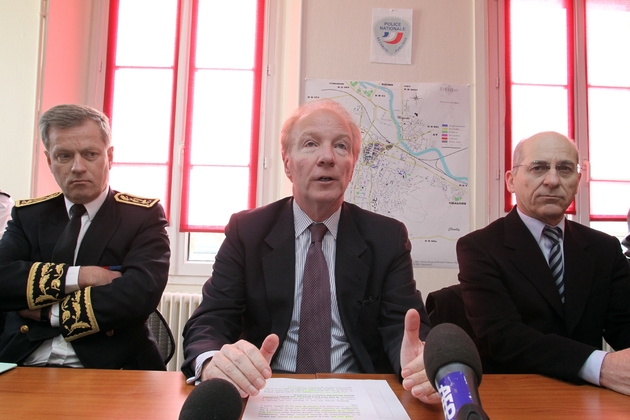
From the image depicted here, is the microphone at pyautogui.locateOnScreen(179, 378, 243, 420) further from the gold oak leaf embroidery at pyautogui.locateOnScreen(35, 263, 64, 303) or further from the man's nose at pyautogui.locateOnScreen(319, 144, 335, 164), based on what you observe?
the gold oak leaf embroidery at pyautogui.locateOnScreen(35, 263, 64, 303)

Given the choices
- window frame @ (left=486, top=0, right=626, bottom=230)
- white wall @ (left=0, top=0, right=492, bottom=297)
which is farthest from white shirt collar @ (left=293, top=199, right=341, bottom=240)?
window frame @ (left=486, top=0, right=626, bottom=230)

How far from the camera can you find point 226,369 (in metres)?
0.94

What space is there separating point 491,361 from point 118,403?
4.35 feet

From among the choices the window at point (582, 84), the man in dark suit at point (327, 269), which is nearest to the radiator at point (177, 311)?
the man in dark suit at point (327, 269)

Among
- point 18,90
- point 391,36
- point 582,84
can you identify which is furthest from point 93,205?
point 582,84

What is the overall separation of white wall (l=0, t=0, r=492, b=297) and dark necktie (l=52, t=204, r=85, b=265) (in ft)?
4.50

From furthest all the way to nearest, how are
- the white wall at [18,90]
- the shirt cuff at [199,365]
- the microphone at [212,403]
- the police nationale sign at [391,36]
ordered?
the police nationale sign at [391,36]
the white wall at [18,90]
the shirt cuff at [199,365]
the microphone at [212,403]

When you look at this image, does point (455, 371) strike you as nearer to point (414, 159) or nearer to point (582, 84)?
point (414, 159)

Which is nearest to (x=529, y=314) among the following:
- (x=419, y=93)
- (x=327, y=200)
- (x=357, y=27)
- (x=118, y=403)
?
(x=327, y=200)

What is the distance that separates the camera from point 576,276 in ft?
5.33

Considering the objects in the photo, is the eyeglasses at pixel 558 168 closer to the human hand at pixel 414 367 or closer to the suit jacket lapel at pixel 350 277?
the suit jacket lapel at pixel 350 277

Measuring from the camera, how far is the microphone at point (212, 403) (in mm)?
639

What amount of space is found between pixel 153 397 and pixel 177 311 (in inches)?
81.3

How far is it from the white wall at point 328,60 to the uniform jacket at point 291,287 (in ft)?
4.88
